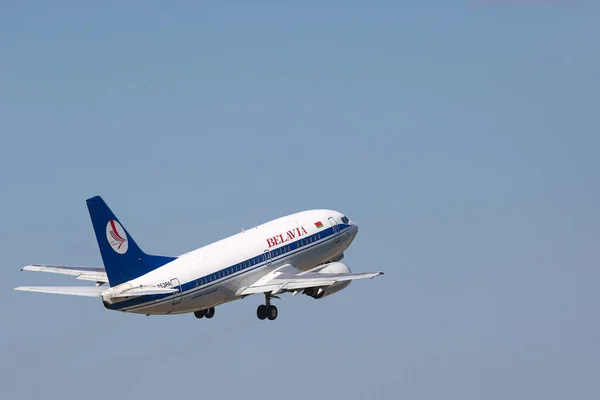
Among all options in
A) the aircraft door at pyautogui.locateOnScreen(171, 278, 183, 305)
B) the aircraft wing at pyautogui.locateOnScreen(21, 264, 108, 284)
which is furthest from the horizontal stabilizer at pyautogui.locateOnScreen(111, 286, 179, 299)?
the aircraft wing at pyautogui.locateOnScreen(21, 264, 108, 284)

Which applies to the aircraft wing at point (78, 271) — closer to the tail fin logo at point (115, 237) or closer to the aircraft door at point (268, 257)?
the tail fin logo at point (115, 237)

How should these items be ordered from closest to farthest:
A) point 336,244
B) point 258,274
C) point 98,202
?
point 98,202 < point 258,274 < point 336,244

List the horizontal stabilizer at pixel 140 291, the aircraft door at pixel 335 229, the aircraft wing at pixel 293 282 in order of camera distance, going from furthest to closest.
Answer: the aircraft door at pixel 335 229, the aircraft wing at pixel 293 282, the horizontal stabilizer at pixel 140 291

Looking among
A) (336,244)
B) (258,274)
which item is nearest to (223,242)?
(258,274)

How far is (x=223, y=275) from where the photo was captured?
457 feet

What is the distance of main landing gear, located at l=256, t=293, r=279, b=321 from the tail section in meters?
11.6

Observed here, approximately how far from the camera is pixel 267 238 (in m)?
145

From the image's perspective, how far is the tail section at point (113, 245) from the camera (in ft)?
440

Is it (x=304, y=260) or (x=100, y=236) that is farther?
(x=304, y=260)

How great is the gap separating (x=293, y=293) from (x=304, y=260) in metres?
5.93

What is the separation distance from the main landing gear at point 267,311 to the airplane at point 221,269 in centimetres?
4

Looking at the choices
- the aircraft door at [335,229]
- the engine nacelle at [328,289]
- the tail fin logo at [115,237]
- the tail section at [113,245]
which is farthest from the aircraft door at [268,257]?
the tail fin logo at [115,237]

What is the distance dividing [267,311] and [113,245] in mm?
14274

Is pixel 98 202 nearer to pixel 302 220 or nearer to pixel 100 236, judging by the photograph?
pixel 100 236
